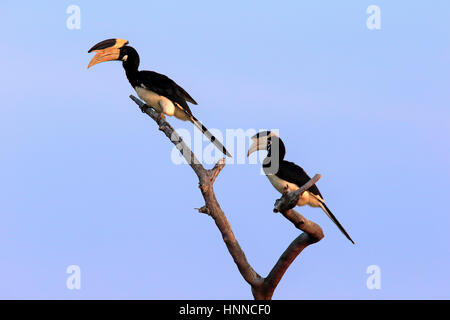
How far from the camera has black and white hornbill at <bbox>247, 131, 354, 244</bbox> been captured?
893cm

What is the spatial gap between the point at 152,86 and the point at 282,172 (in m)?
2.53

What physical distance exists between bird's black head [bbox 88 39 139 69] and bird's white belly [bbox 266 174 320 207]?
3143 millimetres

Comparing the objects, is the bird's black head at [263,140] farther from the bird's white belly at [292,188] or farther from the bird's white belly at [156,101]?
the bird's white belly at [156,101]

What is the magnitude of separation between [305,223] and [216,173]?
1394 mm

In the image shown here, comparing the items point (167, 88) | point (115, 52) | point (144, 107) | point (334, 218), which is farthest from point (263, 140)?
point (115, 52)

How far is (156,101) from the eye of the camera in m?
10.2

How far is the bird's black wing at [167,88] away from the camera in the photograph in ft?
33.0

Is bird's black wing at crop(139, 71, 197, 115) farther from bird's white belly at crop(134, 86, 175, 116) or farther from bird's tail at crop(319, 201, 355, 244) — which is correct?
bird's tail at crop(319, 201, 355, 244)

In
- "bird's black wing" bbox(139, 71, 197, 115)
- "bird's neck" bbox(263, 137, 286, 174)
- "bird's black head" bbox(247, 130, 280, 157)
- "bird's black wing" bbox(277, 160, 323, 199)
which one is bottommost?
"bird's black wing" bbox(277, 160, 323, 199)

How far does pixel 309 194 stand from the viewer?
898cm

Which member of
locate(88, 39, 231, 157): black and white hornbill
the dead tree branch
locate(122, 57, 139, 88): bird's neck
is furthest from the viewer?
→ locate(122, 57, 139, 88): bird's neck

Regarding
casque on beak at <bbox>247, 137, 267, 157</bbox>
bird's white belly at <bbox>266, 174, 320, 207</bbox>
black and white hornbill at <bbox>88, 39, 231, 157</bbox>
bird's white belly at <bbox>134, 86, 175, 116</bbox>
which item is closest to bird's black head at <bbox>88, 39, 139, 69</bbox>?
black and white hornbill at <bbox>88, 39, 231, 157</bbox>

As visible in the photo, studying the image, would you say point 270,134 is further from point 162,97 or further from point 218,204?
point 162,97
